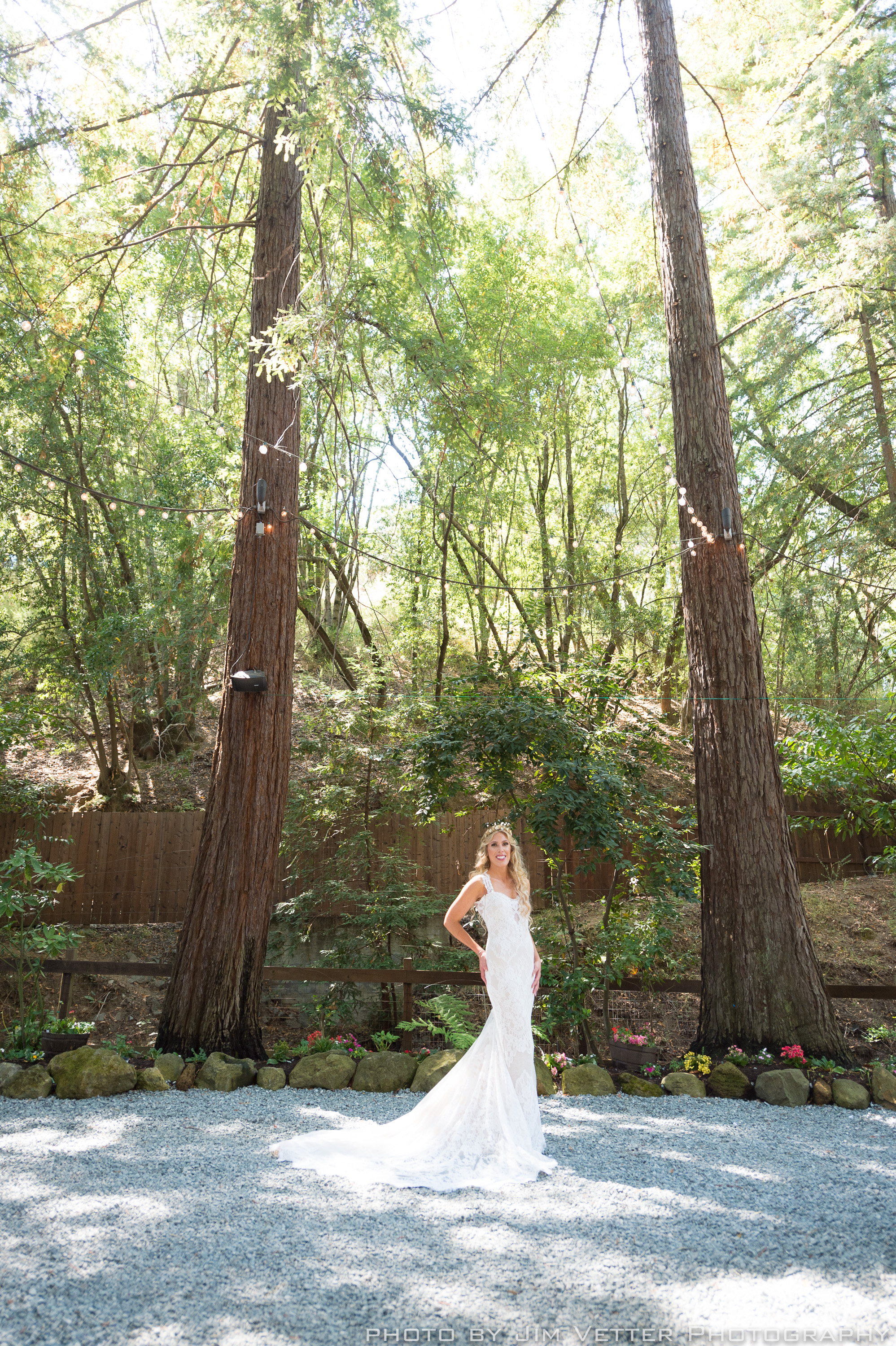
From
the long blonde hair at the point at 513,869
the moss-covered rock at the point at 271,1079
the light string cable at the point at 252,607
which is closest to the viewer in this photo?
the long blonde hair at the point at 513,869

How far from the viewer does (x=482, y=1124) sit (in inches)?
148

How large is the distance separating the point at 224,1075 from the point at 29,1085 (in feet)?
3.69

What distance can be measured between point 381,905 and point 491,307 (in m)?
8.32

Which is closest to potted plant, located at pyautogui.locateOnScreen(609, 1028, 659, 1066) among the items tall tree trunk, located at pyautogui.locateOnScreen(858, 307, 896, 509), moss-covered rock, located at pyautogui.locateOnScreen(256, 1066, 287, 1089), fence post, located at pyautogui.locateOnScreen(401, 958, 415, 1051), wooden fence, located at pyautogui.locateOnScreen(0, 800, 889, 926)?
fence post, located at pyautogui.locateOnScreen(401, 958, 415, 1051)

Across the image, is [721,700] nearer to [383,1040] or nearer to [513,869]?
[513,869]

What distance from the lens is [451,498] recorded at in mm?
9758

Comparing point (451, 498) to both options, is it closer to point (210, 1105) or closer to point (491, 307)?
point (491, 307)

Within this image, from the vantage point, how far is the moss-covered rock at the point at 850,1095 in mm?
4629

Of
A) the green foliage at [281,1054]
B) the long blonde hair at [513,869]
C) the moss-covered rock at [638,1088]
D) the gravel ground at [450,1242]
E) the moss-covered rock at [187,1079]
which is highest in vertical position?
the long blonde hair at [513,869]

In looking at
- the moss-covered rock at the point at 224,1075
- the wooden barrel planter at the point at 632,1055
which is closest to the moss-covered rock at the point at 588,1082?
the wooden barrel planter at the point at 632,1055

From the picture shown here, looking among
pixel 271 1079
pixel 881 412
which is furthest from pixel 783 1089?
pixel 881 412

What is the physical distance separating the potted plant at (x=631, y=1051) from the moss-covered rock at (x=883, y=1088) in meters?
1.26

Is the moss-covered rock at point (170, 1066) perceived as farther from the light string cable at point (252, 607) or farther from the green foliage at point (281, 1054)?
the light string cable at point (252, 607)

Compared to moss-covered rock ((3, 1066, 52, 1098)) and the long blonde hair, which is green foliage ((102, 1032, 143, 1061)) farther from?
the long blonde hair
